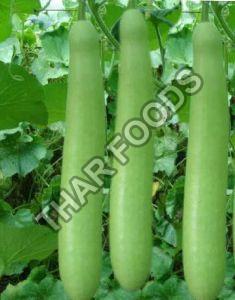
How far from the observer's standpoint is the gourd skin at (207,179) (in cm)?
114

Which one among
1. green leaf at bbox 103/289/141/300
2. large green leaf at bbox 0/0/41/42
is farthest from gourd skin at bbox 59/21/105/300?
green leaf at bbox 103/289/141/300

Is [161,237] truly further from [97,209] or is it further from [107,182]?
[97,209]

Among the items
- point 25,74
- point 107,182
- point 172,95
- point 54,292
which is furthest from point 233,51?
point 54,292

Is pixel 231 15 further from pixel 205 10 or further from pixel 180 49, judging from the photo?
pixel 205 10

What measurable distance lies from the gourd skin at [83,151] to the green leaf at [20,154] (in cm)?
167

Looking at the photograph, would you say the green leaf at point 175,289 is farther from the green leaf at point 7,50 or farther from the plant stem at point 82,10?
the plant stem at point 82,10

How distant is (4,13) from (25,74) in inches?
10.1

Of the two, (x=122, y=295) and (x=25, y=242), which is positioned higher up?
(x=25, y=242)

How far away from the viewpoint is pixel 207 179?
116 centimetres

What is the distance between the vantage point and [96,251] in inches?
46.3

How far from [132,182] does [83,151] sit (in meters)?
0.11

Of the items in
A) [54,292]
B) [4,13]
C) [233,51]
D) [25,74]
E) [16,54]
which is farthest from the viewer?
[16,54]

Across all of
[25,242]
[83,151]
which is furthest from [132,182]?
[25,242]

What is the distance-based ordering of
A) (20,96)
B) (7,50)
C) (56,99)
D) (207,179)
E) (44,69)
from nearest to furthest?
(207,179)
(20,96)
(56,99)
(7,50)
(44,69)
